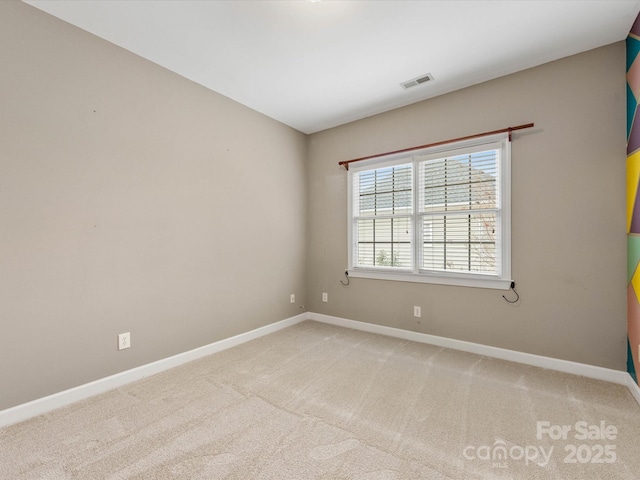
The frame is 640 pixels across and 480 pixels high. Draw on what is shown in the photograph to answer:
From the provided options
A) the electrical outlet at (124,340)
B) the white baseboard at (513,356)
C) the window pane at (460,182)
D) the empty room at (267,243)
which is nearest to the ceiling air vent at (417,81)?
the empty room at (267,243)

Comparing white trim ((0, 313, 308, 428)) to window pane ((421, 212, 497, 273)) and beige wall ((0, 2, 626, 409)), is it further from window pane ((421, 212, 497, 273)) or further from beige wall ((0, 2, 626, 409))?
window pane ((421, 212, 497, 273))

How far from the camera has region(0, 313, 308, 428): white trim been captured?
73.9 inches

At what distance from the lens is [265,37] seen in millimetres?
2271

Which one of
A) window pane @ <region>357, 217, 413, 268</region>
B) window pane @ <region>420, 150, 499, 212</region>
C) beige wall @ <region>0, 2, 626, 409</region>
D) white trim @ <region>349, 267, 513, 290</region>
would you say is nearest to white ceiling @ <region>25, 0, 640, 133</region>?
beige wall @ <region>0, 2, 626, 409</region>

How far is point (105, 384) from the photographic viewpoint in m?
2.25

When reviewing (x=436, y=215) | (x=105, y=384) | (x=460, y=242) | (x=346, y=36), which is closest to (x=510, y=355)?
(x=460, y=242)

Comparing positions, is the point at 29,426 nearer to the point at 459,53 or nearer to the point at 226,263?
the point at 226,263

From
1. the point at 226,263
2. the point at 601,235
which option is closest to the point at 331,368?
the point at 226,263

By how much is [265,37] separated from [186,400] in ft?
9.20

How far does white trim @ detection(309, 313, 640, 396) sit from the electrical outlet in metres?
2.42

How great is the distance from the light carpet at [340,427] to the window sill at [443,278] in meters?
0.74

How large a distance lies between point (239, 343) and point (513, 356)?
9.12 ft

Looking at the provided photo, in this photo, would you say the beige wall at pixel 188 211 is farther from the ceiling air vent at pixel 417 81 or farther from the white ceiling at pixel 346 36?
the ceiling air vent at pixel 417 81

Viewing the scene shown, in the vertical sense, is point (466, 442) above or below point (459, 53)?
below
